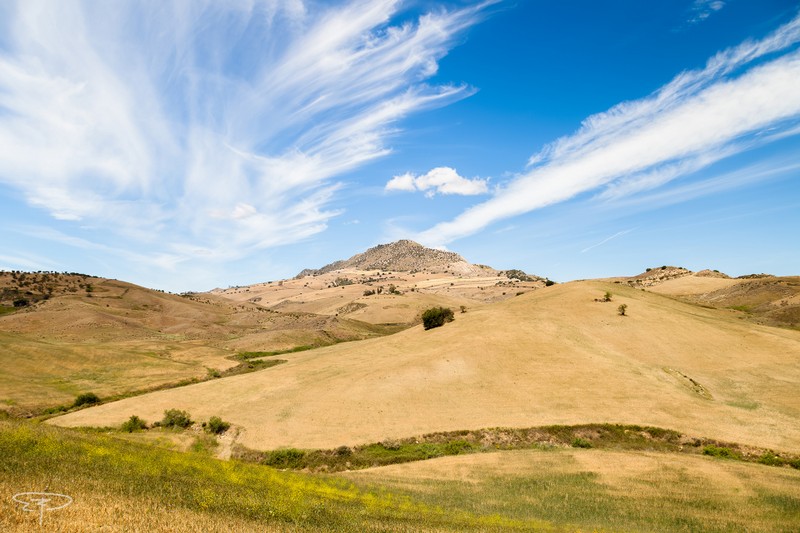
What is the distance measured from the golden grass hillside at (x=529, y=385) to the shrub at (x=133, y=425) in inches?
92.0

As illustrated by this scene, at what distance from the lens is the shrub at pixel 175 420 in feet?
164

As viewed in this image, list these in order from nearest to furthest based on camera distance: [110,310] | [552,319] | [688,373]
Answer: [688,373] < [552,319] < [110,310]

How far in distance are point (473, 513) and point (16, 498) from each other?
20.2 m

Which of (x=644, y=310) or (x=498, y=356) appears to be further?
(x=644, y=310)

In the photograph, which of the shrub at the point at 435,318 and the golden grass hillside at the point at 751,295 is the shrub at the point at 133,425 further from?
the golden grass hillside at the point at 751,295

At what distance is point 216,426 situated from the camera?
159 ft

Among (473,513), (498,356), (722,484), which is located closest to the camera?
(473,513)

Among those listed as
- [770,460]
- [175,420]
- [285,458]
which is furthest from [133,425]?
[770,460]

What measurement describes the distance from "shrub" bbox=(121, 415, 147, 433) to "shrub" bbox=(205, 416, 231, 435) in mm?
7643

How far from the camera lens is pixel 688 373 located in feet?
191

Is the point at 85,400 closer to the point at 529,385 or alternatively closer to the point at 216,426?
the point at 216,426

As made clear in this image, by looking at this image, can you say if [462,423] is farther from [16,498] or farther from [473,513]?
[16,498]

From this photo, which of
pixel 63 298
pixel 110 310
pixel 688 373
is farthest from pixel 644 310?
pixel 63 298

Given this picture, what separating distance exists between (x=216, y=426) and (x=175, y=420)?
5972 mm
